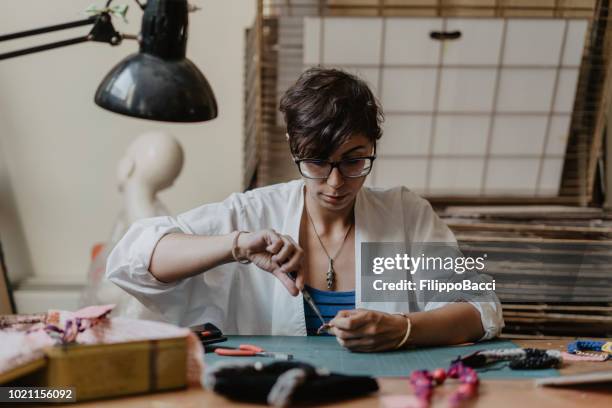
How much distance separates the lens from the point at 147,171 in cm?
212

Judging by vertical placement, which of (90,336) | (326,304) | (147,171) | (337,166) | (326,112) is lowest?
(326,304)

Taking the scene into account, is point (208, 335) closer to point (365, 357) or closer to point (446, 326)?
point (365, 357)

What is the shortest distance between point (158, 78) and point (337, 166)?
1.51 ft

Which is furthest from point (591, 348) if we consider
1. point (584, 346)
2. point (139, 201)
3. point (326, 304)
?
point (139, 201)

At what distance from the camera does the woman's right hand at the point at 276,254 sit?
3.80 ft

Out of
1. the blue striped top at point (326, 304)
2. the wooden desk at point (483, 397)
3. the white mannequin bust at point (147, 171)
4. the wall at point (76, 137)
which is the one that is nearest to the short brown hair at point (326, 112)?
the blue striped top at point (326, 304)

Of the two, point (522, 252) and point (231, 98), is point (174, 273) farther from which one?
point (231, 98)

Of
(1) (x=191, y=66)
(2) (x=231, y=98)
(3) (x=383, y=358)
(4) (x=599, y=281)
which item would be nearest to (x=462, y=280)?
(3) (x=383, y=358)

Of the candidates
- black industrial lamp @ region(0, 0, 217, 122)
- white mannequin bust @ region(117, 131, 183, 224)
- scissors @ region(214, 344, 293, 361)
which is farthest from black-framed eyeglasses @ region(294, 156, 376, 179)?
white mannequin bust @ region(117, 131, 183, 224)

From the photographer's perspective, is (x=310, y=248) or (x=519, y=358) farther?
(x=310, y=248)

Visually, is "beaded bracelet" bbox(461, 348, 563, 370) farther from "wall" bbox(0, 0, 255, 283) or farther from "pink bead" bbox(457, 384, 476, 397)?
"wall" bbox(0, 0, 255, 283)

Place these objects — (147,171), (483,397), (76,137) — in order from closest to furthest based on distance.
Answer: (483,397) < (147,171) < (76,137)

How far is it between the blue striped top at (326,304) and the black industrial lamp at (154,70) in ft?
1.91

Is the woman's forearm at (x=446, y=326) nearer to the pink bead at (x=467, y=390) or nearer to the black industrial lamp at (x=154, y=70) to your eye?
the pink bead at (x=467, y=390)
